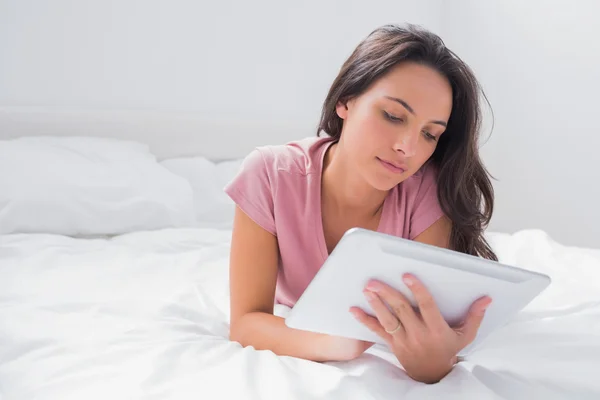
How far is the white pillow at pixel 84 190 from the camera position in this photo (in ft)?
6.47

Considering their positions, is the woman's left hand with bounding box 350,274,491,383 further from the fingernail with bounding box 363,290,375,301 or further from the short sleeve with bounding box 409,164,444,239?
the short sleeve with bounding box 409,164,444,239

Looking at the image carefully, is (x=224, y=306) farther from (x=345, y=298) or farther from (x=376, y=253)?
(x=376, y=253)

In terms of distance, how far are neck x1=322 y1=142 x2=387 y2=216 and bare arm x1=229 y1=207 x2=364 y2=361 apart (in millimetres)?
177

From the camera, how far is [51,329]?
3.64 feet

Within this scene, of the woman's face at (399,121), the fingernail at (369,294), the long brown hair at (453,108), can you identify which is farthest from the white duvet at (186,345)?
the woman's face at (399,121)

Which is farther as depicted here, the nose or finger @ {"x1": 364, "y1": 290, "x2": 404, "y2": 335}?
the nose

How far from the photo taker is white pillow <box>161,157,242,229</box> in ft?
8.15

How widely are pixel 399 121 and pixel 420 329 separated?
0.40 meters

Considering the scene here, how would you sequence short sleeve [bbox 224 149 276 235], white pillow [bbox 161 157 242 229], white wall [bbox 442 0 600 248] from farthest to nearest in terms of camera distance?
white wall [bbox 442 0 600 248], white pillow [bbox 161 157 242 229], short sleeve [bbox 224 149 276 235]

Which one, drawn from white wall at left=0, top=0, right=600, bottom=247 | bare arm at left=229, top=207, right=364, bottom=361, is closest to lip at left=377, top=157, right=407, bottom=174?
bare arm at left=229, top=207, right=364, bottom=361

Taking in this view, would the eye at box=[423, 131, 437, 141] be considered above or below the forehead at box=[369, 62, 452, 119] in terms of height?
below

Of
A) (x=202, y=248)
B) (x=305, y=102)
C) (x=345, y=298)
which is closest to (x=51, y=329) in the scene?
(x=345, y=298)

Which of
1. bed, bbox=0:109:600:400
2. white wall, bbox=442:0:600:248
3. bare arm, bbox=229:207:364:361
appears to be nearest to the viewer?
bed, bbox=0:109:600:400

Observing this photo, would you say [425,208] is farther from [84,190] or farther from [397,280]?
[84,190]
